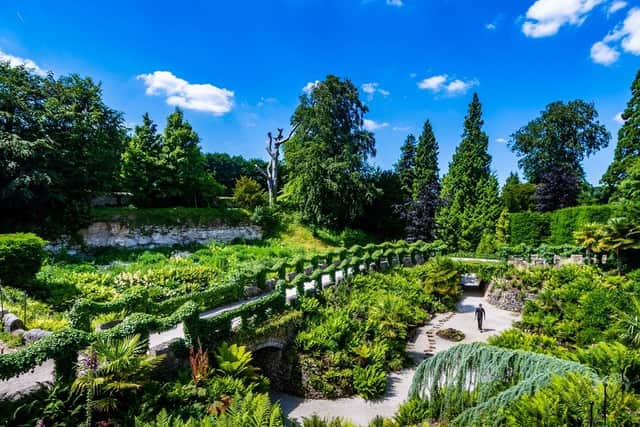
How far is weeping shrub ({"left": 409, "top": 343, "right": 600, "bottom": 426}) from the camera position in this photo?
467 cm

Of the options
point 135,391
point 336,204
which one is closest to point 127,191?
point 336,204

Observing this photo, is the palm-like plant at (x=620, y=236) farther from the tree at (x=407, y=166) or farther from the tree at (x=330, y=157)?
the tree at (x=407, y=166)

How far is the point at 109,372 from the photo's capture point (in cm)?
590

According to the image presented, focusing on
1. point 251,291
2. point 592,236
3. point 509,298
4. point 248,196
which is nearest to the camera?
point 251,291

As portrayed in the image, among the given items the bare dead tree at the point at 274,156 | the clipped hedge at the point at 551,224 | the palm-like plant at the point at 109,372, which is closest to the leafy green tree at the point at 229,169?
the bare dead tree at the point at 274,156

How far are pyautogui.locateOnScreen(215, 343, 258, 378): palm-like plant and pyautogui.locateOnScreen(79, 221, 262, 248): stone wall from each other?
1181cm

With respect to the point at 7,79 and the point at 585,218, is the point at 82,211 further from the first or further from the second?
the point at 585,218

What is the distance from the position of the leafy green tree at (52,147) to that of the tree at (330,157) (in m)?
11.0

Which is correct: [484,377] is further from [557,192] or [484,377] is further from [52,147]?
[557,192]

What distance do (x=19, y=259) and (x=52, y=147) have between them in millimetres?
6152

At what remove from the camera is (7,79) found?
13609mm

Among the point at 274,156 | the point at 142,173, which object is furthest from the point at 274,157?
the point at 142,173

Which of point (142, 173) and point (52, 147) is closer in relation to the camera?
point (52, 147)

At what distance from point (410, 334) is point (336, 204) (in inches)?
437
